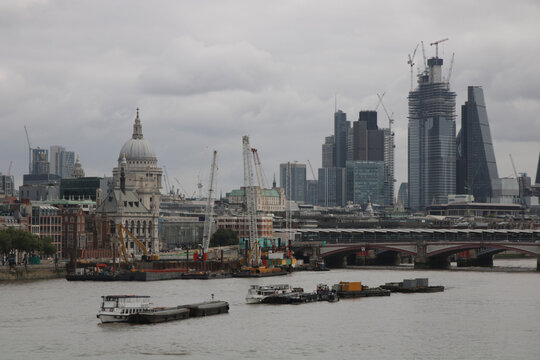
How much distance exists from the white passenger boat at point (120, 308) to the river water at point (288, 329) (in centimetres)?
139

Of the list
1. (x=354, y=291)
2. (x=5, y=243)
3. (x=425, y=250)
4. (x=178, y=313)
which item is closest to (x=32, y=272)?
(x=5, y=243)

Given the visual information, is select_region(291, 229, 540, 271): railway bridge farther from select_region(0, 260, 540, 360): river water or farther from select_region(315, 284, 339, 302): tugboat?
select_region(315, 284, 339, 302): tugboat

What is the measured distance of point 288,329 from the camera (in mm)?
81688

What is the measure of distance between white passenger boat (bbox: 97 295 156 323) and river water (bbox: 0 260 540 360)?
54.7 inches

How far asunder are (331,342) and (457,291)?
43.6m

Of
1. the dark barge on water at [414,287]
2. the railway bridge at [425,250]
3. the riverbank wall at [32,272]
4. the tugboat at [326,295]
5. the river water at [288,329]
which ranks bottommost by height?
the river water at [288,329]

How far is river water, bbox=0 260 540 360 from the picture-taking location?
234 feet

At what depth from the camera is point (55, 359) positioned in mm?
68375

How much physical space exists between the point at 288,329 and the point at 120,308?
1308 centimetres

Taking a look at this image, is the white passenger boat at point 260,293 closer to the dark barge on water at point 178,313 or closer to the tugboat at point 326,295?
the tugboat at point 326,295

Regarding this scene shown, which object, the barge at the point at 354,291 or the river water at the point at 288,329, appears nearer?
the river water at the point at 288,329

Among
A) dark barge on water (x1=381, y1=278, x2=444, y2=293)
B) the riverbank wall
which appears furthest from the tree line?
dark barge on water (x1=381, y1=278, x2=444, y2=293)

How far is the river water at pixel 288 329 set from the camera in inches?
2805

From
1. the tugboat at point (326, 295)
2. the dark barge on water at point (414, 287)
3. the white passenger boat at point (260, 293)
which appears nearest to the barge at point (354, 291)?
the tugboat at point (326, 295)
